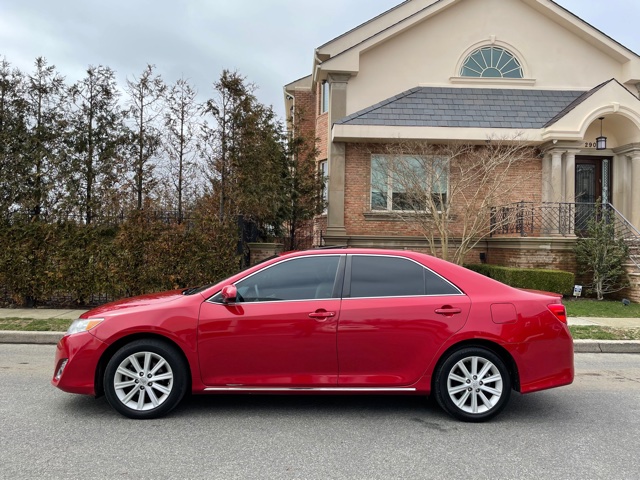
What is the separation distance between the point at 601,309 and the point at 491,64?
968cm

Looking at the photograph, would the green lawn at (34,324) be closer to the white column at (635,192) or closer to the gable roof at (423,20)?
the gable roof at (423,20)

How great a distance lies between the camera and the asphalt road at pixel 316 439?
352 cm

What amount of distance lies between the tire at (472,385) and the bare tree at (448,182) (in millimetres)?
8840

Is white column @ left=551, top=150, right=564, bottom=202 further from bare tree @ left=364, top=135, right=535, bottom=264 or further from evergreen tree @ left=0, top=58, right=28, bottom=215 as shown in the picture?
evergreen tree @ left=0, top=58, right=28, bottom=215

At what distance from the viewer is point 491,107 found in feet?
52.5

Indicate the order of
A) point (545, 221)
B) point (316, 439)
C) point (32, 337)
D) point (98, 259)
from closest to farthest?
point (316, 439) → point (32, 337) → point (98, 259) → point (545, 221)

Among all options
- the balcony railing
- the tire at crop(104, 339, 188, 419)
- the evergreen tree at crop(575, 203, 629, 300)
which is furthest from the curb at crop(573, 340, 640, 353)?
the tire at crop(104, 339, 188, 419)

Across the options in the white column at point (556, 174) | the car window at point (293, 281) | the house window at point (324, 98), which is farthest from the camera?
the house window at point (324, 98)

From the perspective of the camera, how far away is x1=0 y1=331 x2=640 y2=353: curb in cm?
812

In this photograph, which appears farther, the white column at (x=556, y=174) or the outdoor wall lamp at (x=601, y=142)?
the outdoor wall lamp at (x=601, y=142)

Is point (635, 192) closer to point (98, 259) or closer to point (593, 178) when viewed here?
point (593, 178)

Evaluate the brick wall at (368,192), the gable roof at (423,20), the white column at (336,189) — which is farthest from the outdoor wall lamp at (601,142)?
the white column at (336,189)

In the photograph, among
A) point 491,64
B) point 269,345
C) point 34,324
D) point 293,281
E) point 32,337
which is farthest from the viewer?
point 491,64

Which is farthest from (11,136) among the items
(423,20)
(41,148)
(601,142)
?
(601,142)
